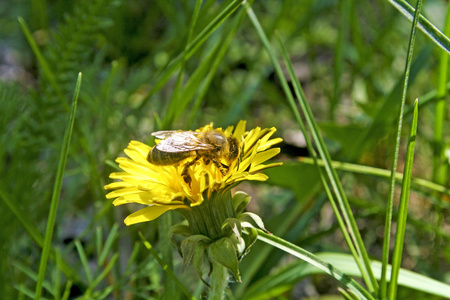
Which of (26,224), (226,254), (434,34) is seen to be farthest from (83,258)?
(434,34)

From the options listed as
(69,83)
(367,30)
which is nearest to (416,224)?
(69,83)

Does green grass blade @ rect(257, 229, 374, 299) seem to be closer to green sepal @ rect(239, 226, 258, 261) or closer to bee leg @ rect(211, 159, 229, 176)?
green sepal @ rect(239, 226, 258, 261)

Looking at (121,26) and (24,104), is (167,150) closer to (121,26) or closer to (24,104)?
(24,104)

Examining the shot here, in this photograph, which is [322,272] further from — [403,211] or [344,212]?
[403,211]

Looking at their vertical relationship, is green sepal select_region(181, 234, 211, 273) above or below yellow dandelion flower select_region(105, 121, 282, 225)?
below

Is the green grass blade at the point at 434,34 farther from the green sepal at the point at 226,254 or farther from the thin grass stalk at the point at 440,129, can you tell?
the green sepal at the point at 226,254

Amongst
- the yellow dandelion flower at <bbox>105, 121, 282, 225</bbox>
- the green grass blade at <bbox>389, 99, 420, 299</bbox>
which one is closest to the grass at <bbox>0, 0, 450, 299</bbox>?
the green grass blade at <bbox>389, 99, 420, 299</bbox>

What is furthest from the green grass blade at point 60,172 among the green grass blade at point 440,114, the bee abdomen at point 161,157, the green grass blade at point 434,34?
the green grass blade at point 440,114
